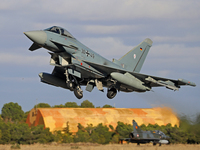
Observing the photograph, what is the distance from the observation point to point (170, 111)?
2775cm

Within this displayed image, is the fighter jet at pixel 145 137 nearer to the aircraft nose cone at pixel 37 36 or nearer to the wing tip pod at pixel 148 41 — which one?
the wing tip pod at pixel 148 41

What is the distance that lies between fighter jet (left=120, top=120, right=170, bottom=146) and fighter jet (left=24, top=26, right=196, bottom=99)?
19365 millimetres

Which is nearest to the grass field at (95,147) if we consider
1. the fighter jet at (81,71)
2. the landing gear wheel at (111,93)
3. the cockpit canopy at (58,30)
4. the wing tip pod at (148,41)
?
the wing tip pod at (148,41)

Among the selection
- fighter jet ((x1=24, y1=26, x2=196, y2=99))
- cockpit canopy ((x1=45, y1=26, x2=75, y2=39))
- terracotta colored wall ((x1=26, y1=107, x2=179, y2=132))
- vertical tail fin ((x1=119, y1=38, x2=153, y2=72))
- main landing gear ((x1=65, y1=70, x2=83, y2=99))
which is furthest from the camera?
terracotta colored wall ((x1=26, y1=107, x2=179, y2=132))

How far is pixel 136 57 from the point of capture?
93.5ft

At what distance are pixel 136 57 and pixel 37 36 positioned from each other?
35.6 feet

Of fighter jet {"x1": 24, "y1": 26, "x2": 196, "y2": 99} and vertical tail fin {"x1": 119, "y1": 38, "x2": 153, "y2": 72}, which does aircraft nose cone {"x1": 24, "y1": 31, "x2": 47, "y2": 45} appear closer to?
fighter jet {"x1": 24, "y1": 26, "x2": 196, "y2": 99}

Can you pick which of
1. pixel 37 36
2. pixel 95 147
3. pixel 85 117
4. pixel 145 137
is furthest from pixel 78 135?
pixel 37 36

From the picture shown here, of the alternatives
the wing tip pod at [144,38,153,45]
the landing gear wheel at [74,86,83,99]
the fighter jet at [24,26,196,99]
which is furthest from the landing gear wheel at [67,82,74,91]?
the wing tip pod at [144,38,153,45]

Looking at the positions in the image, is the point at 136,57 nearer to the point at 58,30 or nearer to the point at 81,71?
the point at 81,71

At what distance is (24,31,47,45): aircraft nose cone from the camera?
20625mm

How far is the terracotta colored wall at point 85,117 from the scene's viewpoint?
1992 inches

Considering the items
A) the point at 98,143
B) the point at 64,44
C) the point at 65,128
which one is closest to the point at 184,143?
the point at 98,143

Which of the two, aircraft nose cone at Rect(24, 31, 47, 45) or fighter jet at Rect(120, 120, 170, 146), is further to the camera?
fighter jet at Rect(120, 120, 170, 146)
